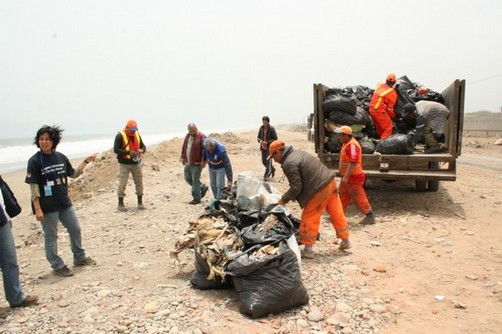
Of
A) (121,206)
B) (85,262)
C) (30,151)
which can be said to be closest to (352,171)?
(85,262)

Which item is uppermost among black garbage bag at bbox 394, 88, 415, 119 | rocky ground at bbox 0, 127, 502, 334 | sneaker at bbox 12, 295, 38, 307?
black garbage bag at bbox 394, 88, 415, 119

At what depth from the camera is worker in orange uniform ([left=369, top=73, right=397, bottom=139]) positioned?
255 inches

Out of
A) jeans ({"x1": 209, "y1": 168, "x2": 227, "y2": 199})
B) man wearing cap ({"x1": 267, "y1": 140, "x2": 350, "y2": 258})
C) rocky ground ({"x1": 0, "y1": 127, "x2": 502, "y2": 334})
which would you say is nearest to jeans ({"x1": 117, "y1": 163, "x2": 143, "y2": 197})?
rocky ground ({"x1": 0, "y1": 127, "x2": 502, "y2": 334})

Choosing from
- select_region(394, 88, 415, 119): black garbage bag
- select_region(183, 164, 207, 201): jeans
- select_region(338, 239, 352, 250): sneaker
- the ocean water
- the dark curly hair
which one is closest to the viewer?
the dark curly hair

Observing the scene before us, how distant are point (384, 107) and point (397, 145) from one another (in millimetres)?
885

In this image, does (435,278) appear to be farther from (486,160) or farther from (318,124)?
(486,160)

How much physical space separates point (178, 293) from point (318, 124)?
157 inches

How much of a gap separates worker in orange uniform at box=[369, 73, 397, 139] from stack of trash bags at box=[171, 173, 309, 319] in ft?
10.6

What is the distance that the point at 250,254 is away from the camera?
3.17 meters

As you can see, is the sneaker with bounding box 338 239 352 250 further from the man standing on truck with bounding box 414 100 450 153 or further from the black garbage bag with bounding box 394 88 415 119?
the black garbage bag with bounding box 394 88 415 119

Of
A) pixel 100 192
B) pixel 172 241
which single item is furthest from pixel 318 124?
pixel 100 192

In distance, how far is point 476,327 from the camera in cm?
291

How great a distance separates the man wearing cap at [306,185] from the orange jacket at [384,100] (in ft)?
9.12

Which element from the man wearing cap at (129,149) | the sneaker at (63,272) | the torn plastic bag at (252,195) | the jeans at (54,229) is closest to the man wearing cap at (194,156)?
the man wearing cap at (129,149)
